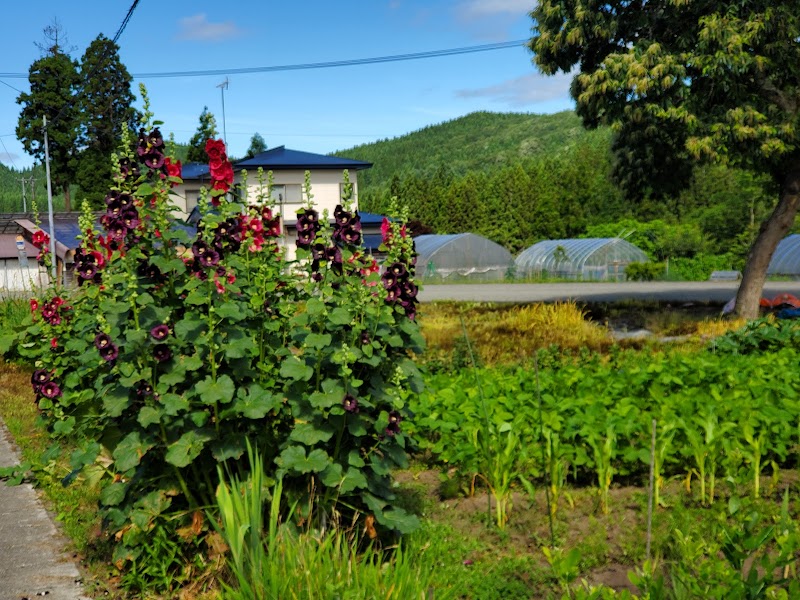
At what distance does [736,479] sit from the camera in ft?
16.7

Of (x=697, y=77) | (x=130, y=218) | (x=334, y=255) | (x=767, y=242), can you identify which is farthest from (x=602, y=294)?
(x=130, y=218)

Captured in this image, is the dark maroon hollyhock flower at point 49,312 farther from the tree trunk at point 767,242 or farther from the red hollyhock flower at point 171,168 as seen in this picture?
the tree trunk at point 767,242

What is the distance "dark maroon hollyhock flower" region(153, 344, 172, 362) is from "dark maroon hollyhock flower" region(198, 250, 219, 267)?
46cm

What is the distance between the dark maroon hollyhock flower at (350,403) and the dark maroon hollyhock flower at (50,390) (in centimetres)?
363

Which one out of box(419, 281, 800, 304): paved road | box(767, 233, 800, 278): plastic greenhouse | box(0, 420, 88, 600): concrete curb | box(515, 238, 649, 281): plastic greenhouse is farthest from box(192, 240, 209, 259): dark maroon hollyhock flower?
box(767, 233, 800, 278): plastic greenhouse

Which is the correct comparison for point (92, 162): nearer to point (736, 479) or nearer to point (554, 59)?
point (554, 59)

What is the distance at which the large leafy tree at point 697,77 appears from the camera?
1488 centimetres

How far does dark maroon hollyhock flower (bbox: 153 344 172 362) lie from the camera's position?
409cm

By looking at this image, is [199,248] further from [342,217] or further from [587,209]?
[587,209]

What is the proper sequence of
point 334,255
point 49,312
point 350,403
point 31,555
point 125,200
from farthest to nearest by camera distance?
point 49,312, point 31,555, point 125,200, point 334,255, point 350,403

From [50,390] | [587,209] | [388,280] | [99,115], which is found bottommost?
[50,390]

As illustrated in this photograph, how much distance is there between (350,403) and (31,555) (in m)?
2.38

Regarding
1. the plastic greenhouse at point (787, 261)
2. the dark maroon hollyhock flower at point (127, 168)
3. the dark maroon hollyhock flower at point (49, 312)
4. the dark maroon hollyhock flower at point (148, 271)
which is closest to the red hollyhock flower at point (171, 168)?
the dark maroon hollyhock flower at point (127, 168)

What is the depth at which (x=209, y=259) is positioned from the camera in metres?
4.18
